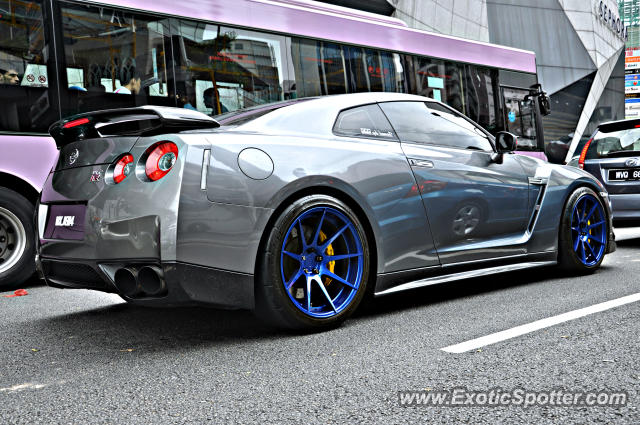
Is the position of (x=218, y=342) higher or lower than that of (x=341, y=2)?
lower

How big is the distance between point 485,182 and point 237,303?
6.94 feet

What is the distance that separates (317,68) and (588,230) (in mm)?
4032

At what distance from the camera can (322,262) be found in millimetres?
3654

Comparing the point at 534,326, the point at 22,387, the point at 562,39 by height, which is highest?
the point at 562,39

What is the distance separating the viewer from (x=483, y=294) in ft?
15.6

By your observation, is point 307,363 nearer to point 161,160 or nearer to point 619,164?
point 161,160

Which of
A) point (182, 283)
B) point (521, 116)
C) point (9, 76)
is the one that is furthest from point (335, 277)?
point (521, 116)

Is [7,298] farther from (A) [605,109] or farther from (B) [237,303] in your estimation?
(A) [605,109]

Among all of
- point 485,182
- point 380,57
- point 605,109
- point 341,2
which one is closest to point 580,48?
point 605,109

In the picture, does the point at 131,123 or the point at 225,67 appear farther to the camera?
the point at 225,67

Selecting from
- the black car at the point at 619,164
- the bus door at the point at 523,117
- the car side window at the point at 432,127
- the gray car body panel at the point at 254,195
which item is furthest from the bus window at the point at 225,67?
the bus door at the point at 523,117

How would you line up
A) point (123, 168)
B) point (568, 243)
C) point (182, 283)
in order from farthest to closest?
point (568, 243), point (123, 168), point (182, 283)

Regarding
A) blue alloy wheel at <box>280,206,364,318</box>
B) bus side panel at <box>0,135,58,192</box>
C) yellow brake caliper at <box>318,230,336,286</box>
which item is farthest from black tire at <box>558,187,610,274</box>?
bus side panel at <box>0,135,58,192</box>

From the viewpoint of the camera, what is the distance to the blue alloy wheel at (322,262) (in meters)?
3.55
